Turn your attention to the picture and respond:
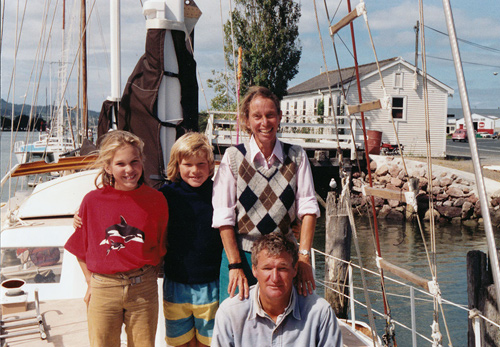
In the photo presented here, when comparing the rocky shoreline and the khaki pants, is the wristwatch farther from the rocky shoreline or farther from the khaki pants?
the rocky shoreline

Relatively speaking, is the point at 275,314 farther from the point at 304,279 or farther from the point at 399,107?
the point at 399,107

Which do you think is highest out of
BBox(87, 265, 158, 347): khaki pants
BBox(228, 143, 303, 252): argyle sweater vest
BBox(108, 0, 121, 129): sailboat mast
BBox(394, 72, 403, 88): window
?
BBox(394, 72, 403, 88): window

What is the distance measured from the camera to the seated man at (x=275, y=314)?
2.23 m

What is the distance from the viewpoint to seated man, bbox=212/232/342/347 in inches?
87.8

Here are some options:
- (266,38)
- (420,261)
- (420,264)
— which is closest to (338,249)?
(420,264)

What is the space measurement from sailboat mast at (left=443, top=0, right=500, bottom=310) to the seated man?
2.66ft

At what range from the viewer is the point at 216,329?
227cm

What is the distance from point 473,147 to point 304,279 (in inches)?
42.0

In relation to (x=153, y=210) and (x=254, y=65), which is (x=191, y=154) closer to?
(x=153, y=210)

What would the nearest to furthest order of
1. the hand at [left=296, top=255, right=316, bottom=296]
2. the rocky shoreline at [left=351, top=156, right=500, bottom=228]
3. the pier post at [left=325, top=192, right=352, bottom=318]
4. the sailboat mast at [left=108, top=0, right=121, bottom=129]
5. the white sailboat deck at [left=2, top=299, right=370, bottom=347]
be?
the hand at [left=296, top=255, right=316, bottom=296]
the white sailboat deck at [left=2, top=299, right=370, bottom=347]
the sailboat mast at [left=108, top=0, right=121, bottom=129]
the pier post at [left=325, top=192, right=352, bottom=318]
the rocky shoreline at [left=351, top=156, right=500, bottom=228]

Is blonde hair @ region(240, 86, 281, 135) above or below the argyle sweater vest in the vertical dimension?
above

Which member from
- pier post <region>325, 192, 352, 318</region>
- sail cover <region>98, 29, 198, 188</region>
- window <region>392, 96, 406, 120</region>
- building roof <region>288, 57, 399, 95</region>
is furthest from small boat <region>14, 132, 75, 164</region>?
sail cover <region>98, 29, 198, 188</region>

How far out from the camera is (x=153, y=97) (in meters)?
4.34

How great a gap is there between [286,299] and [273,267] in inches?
6.9
